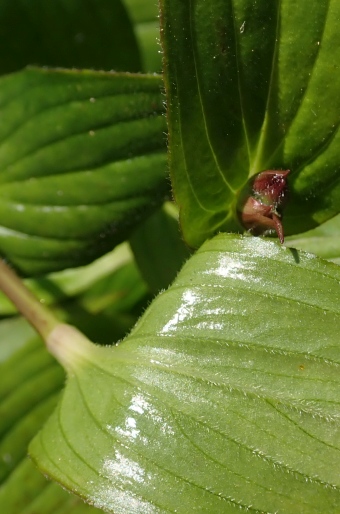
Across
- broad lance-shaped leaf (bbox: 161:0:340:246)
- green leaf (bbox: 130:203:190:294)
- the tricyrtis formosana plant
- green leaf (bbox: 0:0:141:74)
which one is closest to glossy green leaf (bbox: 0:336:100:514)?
green leaf (bbox: 130:203:190:294)

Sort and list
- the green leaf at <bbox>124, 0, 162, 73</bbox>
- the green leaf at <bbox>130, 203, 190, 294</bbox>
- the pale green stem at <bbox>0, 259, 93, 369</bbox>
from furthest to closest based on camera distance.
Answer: the green leaf at <bbox>124, 0, 162, 73</bbox> → the green leaf at <bbox>130, 203, 190, 294</bbox> → the pale green stem at <bbox>0, 259, 93, 369</bbox>

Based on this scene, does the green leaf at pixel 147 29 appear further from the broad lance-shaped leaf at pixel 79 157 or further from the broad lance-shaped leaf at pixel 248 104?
the broad lance-shaped leaf at pixel 248 104

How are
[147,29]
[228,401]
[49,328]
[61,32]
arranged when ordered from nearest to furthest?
[228,401], [49,328], [61,32], [147,29]

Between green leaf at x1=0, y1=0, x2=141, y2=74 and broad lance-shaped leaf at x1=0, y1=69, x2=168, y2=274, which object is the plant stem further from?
green leaf at x1=0, y1=0, x2=141, y2=74

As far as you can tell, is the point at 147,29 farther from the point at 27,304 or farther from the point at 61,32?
the point at 27,304

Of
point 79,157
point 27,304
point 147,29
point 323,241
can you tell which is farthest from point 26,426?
point 147,29

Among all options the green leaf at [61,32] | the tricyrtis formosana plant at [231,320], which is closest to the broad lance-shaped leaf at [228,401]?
the tricyrtis formosana plant at [231,320]
